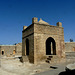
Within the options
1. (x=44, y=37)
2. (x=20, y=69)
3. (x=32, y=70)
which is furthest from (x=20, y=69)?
(x=44, y=37)

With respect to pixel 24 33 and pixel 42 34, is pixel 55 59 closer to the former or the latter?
pixel 42 34

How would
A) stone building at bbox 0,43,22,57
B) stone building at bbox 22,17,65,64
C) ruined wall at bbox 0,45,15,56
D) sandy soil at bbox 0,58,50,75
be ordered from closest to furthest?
sandy soil at bbox 0,58,50,75, stone building at bbox 22,17,65,64, stone building at bbox 0,43,22,57, ruined wall at bbox 0,45,15,56

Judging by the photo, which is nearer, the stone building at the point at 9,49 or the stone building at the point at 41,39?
the stone building at the point at 41,39

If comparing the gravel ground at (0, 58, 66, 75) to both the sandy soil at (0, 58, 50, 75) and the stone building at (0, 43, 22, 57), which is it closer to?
the sandy soil at (0, 58, 50, 75)

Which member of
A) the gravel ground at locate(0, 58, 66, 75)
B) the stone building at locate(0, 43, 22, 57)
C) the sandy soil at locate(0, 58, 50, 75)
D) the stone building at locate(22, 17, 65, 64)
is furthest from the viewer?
the stone building at locate(0, 43, 22, 57)

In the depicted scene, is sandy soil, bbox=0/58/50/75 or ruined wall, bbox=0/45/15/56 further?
ruined wall, bbox=0/45/15/56

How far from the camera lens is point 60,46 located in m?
13.4

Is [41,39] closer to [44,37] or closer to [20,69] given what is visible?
[44,37]

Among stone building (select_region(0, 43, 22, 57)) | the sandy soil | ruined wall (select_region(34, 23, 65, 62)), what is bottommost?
the sandy soil

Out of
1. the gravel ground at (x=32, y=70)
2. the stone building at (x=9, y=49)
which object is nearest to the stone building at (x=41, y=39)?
the gravel ground at (x=32, y=70)

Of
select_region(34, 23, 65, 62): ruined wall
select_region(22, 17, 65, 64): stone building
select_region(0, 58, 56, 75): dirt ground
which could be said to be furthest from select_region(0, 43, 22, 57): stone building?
select_region(0, 58, 56, 75): dirt ground

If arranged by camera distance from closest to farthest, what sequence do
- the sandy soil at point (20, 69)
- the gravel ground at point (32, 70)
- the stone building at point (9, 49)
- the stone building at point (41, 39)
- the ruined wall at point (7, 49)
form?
the gravel ground at point (32, 70)
the sandy soil at point (20, 69)
the stone building at point (41, 39)
the stone building at point (9, 49)
the ruined wall at point (7, 49)

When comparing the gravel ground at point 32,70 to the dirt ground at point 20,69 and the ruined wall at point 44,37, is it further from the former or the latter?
the ruined wall at point 44,37

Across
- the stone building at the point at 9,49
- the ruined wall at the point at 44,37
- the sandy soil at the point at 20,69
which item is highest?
the ruined wall at the point at 44,37
